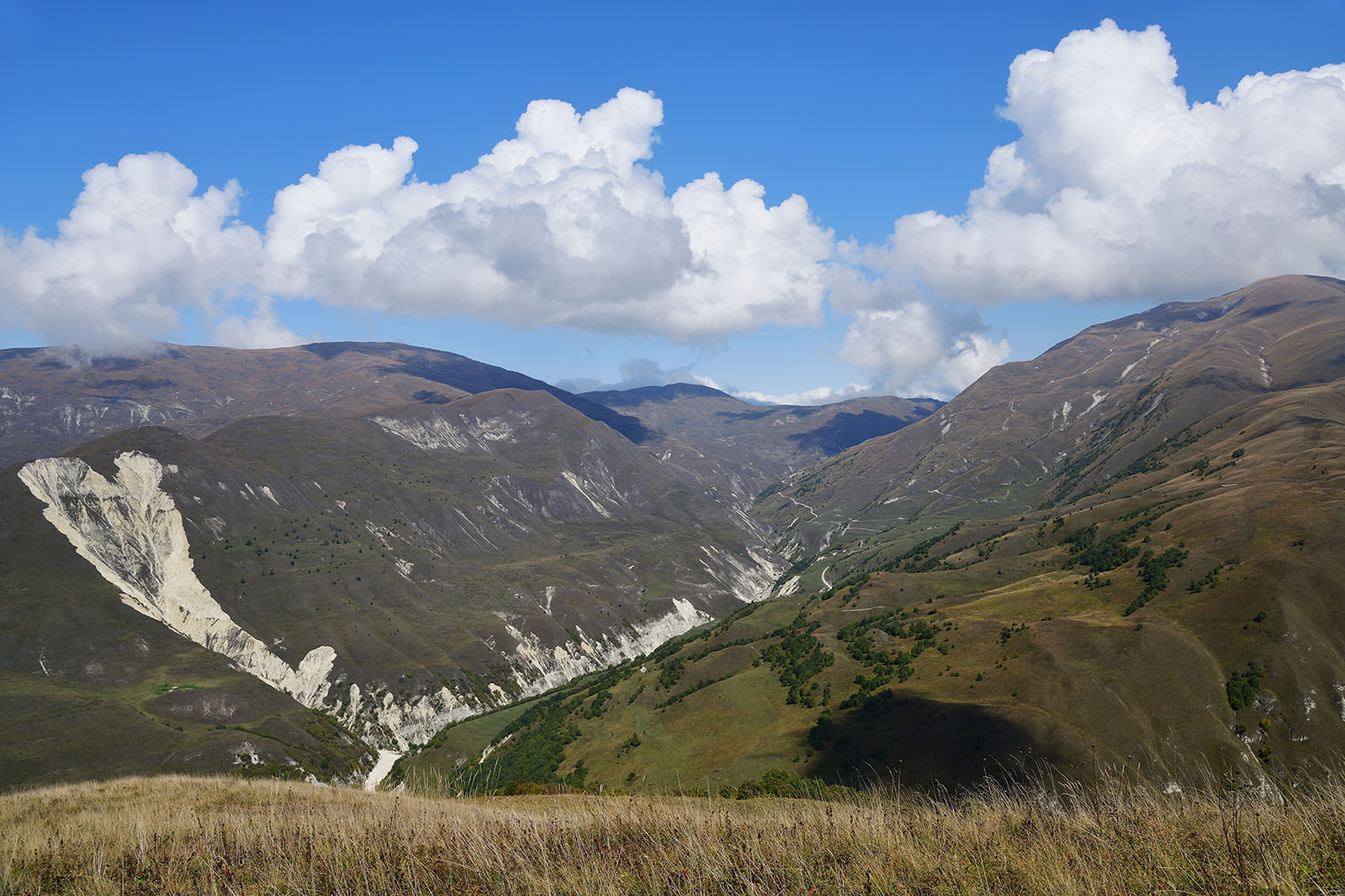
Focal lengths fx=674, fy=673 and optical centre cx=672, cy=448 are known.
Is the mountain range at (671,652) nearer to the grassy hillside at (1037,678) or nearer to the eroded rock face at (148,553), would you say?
the grassy hillside at (1037,678)

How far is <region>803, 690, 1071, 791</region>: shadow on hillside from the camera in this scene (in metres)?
68.8

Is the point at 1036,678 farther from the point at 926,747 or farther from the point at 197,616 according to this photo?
the point at 197,616

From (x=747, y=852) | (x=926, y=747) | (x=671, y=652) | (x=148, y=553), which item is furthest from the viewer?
(x=148, y=553)

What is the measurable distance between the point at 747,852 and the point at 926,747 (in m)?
78.6

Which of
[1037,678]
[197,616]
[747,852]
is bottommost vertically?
[1037,678]

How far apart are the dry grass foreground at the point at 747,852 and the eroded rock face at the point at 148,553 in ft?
491

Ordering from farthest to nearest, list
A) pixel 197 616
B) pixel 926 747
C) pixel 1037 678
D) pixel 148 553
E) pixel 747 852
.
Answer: pixel 148 553 → pixel 197 616 → pixel 1037 678 → pixel 926 747 → pixel 747 852

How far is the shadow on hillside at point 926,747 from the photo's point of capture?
68.8 meters

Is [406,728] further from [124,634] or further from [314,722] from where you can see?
[124,634]

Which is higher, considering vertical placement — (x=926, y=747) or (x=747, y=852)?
(x=747, y=852)

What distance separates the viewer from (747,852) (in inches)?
314

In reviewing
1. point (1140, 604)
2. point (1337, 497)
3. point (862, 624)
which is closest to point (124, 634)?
point (862, 624)

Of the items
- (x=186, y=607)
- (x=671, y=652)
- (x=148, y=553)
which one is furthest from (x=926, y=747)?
(x=148, y=553)

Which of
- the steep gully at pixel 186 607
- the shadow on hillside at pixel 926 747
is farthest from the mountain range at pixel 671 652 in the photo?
the steep gully at pixel 186 607
